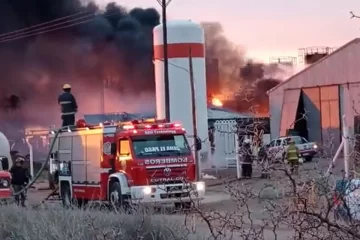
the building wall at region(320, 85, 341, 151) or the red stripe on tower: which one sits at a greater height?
the red stripe on tower

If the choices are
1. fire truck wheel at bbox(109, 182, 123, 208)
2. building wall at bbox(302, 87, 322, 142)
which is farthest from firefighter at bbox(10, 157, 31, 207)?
building wall at bbox(302, 87, 322, 142)

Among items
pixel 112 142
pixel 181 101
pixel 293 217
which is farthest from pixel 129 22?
pixel 293 217

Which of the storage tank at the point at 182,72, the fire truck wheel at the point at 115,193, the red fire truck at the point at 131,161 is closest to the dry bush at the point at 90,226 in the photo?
the red fire truck at the point at 131,161

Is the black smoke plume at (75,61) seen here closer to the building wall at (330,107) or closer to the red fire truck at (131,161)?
the building wall at (330,107)

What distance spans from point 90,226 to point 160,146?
1111 centimetres

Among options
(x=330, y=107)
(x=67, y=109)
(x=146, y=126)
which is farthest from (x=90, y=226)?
(x=330, y=107)

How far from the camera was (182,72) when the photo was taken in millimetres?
37375

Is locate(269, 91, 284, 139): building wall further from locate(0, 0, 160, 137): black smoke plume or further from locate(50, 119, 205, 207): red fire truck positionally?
locate(50, 119, 205, 207): red fire truck

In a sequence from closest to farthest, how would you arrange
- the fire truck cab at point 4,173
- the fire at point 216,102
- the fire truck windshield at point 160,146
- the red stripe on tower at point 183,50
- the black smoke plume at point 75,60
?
the fire truck windshield at point 160,146 → the fire truck cab at point 4,173 → the red stripe on tower at point 183,50 → the black smoke plume at point 75,60 → the fire at point 216,102

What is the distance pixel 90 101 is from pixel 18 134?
774 centimetres

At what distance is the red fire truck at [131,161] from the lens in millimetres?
20141

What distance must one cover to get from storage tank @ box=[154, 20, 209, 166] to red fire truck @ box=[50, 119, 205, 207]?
14.4m

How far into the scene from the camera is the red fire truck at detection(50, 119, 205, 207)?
20.1 meters

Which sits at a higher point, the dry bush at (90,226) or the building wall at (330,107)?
the building wall at (330,107)
